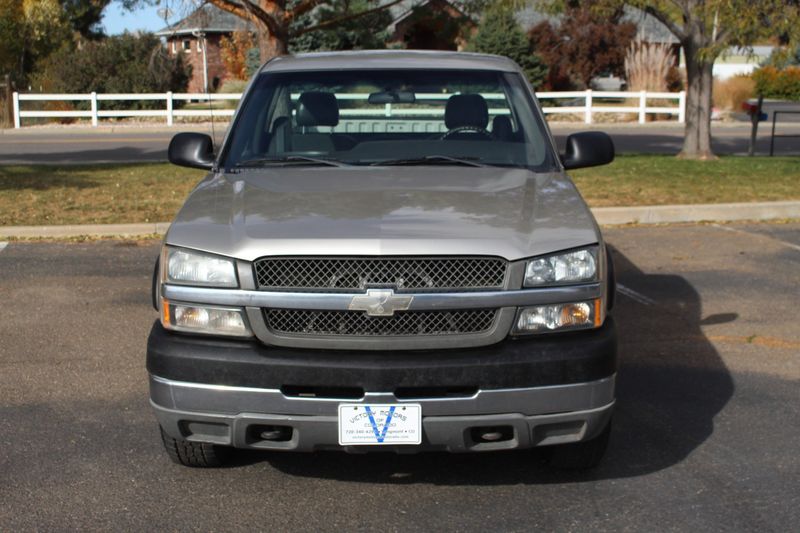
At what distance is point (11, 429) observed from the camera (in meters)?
5.48

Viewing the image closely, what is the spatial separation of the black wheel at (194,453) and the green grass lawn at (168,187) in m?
6.98

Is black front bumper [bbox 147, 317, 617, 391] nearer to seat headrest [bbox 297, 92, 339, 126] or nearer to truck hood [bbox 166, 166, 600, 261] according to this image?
truck hood [bbox 166, 166, 600, 261]

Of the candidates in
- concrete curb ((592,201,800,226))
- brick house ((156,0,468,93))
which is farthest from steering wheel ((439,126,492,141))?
brick house ((156,0,468,93))

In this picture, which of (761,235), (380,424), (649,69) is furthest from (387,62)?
(649,69)

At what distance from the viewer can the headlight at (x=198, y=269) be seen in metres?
4.28

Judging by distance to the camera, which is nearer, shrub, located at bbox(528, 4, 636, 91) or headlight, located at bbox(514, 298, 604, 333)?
headlight, located at bbox(514, 298, 604, 333)

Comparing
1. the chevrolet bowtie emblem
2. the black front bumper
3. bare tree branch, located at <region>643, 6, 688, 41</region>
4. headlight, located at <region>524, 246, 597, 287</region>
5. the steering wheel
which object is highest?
bare tree branch, located at <region>643, 6, 688, 41</region>

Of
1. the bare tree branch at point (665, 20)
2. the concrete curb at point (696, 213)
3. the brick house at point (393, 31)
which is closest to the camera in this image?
the concrete curb at point (696, 213)

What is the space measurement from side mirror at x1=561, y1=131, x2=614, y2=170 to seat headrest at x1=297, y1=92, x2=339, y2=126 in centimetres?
129

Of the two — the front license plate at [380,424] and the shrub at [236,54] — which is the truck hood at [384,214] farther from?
the shrub at [236,54]

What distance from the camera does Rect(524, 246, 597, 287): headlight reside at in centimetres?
427

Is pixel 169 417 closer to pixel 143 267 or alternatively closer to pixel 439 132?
pixel 439 132

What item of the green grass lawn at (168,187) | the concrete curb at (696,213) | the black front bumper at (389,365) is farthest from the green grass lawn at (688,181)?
the black front bumper at (389,365)

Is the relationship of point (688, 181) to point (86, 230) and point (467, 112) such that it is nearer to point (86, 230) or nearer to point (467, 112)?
point (86, 230)
